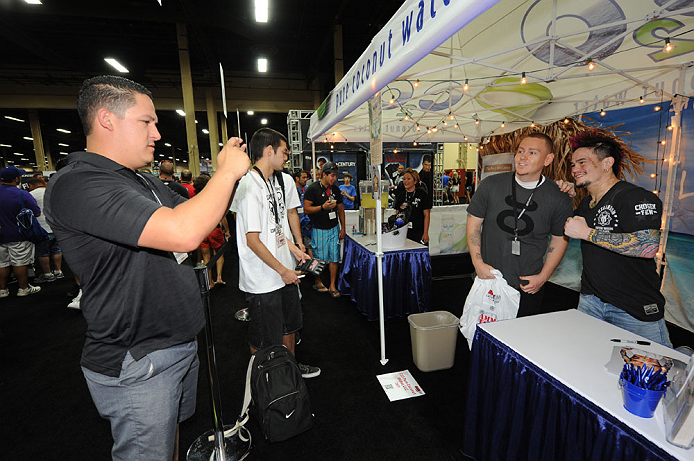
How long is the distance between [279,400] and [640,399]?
1322 millimetres

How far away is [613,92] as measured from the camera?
10.7 feet

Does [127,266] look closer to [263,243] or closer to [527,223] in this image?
[263,243]

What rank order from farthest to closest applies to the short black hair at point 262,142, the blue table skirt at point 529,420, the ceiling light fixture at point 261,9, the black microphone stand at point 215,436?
the ceiling light fixture at point 261,9
the short black hair at point 262,142
the black microphone stand at point 215,436
the blue table skirt at point 529,420

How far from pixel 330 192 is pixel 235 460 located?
291cm

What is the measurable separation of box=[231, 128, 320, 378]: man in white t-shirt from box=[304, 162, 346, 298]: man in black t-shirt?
1.86 meters

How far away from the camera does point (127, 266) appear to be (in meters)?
0.94

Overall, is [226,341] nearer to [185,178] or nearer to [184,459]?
[184,459]

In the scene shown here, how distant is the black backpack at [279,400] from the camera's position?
1422 millimetres

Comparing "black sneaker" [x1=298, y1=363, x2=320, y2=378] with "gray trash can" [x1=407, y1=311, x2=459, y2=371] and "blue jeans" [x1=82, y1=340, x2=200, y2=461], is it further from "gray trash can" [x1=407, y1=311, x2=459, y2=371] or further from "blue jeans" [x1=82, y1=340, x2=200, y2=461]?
"blue jeans" [x1=82, y1=340, x2=200, y2=461]

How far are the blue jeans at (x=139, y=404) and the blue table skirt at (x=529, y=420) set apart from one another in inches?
51.6

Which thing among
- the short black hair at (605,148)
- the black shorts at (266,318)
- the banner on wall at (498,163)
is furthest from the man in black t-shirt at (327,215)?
the short black hair at (605,148)

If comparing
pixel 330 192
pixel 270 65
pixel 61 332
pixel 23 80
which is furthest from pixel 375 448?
Answer: pixel 23 80

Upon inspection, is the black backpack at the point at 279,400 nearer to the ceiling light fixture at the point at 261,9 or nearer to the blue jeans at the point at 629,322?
the blue jeans at the point at 629,322

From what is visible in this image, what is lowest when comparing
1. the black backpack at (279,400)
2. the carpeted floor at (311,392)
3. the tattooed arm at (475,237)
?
the carpeted floor at (311,392)
